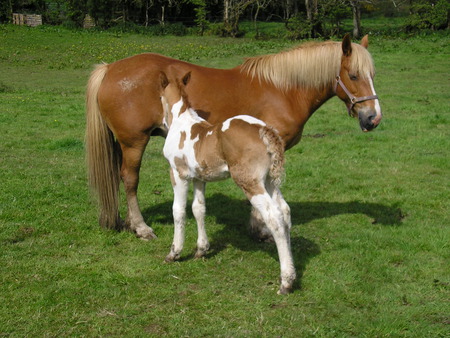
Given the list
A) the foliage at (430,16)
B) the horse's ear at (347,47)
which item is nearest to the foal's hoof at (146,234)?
the horse's ear at (347,47)

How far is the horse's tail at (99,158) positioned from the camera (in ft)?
21.0

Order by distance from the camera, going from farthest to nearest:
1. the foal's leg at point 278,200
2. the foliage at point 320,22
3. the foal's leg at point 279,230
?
the foliage at point 320,22
the foal's leg at point 278,200
the foal's leg at point 279,230

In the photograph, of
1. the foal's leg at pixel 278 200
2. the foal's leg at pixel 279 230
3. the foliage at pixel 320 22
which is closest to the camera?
the foal's leg at pixel 279 230

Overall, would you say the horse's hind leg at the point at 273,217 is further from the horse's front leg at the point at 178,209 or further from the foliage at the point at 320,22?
the foliage at the point at 320,22

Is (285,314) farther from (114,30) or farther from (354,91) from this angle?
(114,30)

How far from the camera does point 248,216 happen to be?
719 cm

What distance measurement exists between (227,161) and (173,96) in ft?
3.48

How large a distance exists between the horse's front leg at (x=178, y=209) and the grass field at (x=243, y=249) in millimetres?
125

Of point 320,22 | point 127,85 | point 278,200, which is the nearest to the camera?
point 278,200

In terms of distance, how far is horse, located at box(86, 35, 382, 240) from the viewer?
6.15 metres

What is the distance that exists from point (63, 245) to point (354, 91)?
3696mm

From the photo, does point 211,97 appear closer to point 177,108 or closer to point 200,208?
point 177,108

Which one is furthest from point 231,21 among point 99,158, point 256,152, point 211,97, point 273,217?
point 273,217

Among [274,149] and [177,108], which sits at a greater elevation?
[177,108]
